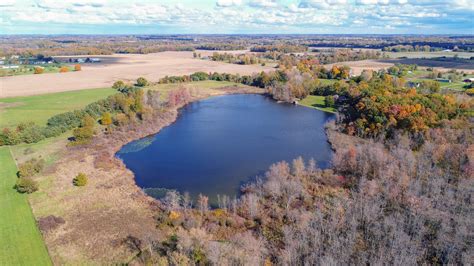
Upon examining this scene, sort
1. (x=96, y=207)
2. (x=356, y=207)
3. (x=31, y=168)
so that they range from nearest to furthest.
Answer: (x=356, y=207) < (x=96, y=207) < (x=31, y=168)

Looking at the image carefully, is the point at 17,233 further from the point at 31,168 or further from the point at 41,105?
the point at 41,105

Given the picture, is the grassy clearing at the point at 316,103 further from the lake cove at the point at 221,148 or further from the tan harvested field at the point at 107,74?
the tan harvested field at the point at 107,74

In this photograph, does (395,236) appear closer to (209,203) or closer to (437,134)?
(209,203)

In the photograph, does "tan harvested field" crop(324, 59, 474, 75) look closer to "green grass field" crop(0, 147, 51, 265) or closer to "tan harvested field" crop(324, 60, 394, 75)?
"tan harvested field" crop(324, 60, 394, 75)

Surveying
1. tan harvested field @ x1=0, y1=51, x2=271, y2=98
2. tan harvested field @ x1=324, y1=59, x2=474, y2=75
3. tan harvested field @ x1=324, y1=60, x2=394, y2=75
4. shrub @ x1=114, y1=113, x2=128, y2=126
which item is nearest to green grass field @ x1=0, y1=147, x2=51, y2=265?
shrub @ x1=114, y1=113, x2=128, y2=126

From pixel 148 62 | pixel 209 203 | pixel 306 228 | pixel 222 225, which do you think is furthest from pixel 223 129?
pixel 148 62

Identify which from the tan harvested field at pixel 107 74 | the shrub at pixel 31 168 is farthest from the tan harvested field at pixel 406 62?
the shrub at pixel 31 168

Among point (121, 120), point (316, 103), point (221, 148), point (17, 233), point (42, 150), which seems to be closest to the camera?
point (17, 233)

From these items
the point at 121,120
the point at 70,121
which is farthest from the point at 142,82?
the point at 121,120
